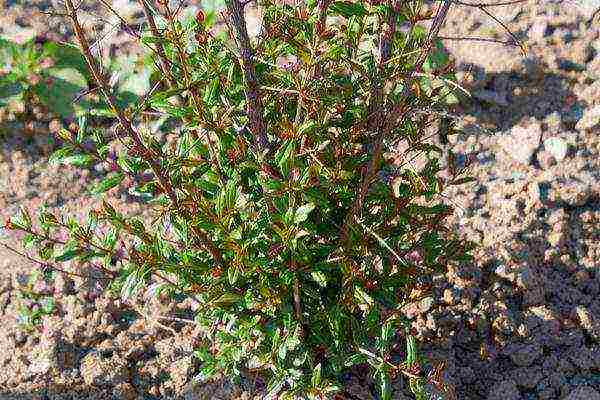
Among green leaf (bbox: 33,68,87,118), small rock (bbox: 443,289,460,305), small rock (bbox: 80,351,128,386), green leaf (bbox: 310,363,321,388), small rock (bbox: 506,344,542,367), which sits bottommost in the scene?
small rock (bbox: 506,344,542,367)

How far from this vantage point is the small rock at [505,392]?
10.2 ft

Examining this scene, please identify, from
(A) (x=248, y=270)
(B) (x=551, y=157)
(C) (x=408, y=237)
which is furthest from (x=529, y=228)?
(A) (x=248, y=270)

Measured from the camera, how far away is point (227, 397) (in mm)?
3189

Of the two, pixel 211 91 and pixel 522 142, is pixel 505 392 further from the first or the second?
pixel 211 91

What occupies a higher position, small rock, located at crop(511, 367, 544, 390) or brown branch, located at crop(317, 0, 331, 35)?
brown branch, located at crop(317, 0, 331, 35)

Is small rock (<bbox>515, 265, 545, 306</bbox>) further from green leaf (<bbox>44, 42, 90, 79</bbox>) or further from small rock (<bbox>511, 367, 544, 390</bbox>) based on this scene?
green leaf (<bbox>44, 42, 90, 79</bbox>)

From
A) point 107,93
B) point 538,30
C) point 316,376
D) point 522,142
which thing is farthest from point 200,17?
point 538,30

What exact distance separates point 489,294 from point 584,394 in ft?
1.90

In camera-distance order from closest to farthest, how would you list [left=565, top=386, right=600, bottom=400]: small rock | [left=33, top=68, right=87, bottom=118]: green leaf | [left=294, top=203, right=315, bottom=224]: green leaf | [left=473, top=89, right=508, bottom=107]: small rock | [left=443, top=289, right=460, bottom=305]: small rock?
[left=294, top=203, right=315, bottom=224]: green leaf, [left=565, top=386, right=600, bottom=400]: small rock, [left=443, top=289, right=460, bottom=305]: small rock, [left=473, top=89, right=508, bottom=107]: small rock, [left=33, top=68, right=87, bottom=118]: green leaf

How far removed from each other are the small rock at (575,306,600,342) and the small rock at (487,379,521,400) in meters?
0.42

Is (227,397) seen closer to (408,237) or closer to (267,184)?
(408,237)

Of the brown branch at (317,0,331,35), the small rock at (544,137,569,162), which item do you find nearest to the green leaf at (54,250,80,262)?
the brown branch at (317,0,331,35)

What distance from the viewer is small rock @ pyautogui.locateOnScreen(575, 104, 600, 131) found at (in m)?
4.05

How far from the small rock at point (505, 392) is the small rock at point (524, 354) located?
0.36 feet
